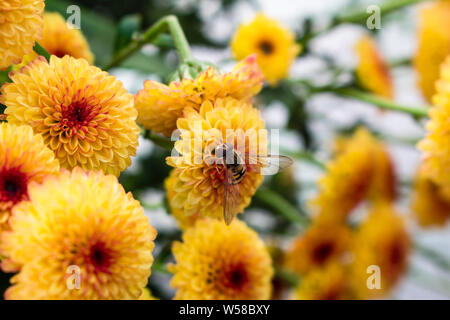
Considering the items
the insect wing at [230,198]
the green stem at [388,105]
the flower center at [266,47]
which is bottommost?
the insect wing at [230,198]

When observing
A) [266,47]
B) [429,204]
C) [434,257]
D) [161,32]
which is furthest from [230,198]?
[434,257]

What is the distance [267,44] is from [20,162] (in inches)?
11.8

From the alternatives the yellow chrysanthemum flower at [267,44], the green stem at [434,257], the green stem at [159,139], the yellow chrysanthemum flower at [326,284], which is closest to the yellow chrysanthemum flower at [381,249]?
the yellow chrysanthemum flower at [326,284]

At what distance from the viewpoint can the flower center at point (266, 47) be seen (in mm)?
430

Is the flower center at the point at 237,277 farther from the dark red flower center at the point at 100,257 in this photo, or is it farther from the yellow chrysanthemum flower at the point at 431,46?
the yellow chrysanthemum flower at the point at 431,46

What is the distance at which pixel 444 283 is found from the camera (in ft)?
2.44

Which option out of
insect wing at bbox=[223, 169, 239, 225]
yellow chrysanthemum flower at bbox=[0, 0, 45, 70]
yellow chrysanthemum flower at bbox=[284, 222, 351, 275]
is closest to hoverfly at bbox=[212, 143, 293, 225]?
insect wing at bbox=[223, 169, 239, 225]

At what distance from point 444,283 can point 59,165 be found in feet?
2.42

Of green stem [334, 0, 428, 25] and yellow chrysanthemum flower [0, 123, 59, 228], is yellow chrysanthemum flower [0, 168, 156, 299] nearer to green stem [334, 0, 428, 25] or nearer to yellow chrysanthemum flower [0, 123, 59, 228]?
yellow chrysanthemum flower [0, 123, 59, 228]

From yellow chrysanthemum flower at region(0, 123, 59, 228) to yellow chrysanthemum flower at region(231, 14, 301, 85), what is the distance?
10.3 inches

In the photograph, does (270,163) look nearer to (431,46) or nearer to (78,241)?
(78,241)

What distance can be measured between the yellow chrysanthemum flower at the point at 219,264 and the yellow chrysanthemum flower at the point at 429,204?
405 millimetres

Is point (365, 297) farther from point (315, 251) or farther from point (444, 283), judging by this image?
point (444, 283)
